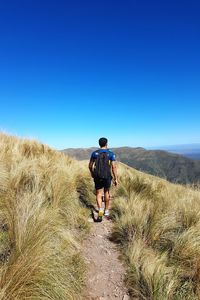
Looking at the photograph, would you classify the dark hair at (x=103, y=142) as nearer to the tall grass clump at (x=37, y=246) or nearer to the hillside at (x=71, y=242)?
the hillside at (x=71, y=242)

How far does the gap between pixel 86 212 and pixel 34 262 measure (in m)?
4.47

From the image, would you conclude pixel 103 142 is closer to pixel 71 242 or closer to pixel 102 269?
pixel 71 242

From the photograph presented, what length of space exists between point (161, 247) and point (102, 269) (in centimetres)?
130

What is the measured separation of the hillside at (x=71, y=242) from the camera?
334cm

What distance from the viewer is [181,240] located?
17.0 ft

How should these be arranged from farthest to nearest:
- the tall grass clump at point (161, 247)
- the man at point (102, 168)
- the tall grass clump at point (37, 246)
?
the man at point (102, 168), the tall grass clump at point (161, 247), the tall grass clump at point (37, 246)

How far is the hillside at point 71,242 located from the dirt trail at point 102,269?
78 mm

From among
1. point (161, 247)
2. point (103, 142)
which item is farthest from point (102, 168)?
point (161, 247)

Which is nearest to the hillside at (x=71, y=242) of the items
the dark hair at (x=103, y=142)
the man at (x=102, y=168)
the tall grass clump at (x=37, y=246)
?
the tall grass clump at (x=37, y=246)

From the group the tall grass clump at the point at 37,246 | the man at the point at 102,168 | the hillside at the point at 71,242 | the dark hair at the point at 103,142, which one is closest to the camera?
the tall grass clump at the point at 37,246

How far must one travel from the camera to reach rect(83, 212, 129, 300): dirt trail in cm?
426

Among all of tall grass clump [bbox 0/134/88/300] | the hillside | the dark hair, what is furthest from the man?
tall grass clump [bbox 0/134/88/300]

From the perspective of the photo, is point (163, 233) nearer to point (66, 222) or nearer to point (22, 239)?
point (66, 222)

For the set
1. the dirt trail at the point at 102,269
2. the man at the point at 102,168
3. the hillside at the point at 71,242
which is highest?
the man at the point at 102,168
